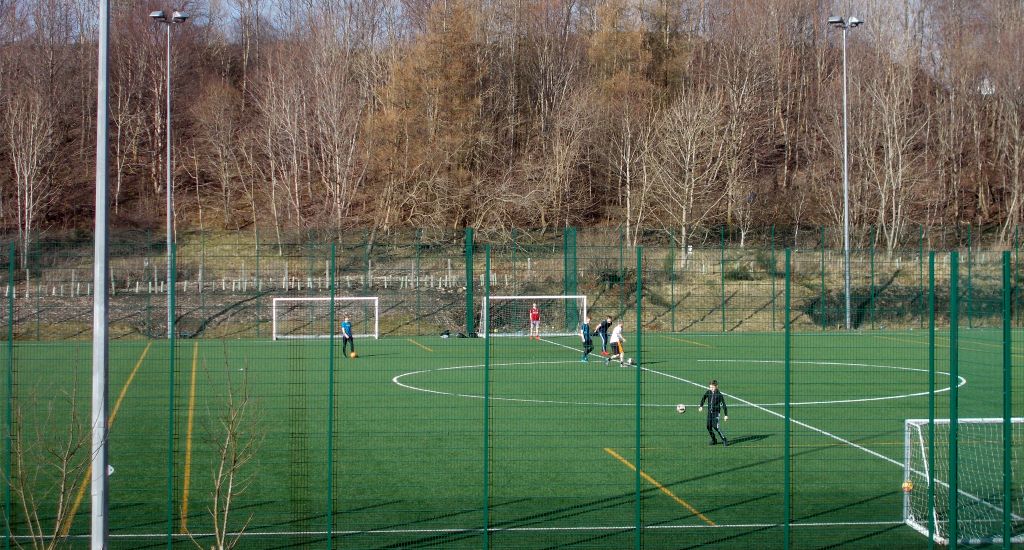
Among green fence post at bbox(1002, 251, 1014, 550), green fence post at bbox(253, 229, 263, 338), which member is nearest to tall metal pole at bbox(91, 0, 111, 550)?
green fence post at bbox(1002, 251, 1014, 550)

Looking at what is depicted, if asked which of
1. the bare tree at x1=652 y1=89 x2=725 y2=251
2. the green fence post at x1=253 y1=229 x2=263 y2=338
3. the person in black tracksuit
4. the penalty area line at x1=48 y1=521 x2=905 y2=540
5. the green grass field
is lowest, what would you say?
the penalty area line at x1=48 y1=521 x2=905 y2=540

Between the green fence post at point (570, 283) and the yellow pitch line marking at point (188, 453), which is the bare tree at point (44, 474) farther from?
the green fence post at point (570, 283)

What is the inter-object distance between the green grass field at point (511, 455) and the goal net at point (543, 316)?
12.2 metres

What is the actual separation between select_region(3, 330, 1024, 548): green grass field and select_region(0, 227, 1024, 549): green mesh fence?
7 centimetres

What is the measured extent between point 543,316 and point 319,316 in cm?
930

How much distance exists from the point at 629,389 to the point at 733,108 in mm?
39364

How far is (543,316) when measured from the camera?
40.7m

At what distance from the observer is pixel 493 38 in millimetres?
68312

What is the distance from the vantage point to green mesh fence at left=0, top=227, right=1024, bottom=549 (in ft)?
37.2

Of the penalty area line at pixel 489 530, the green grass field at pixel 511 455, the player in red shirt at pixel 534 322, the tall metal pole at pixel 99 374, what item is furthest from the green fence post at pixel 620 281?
the tall metal pole at pixel 99 374

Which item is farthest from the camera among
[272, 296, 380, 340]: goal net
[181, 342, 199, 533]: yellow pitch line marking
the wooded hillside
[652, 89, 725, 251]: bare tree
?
the wooded hillside

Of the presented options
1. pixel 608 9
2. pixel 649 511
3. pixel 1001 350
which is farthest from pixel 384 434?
pixel 608 9

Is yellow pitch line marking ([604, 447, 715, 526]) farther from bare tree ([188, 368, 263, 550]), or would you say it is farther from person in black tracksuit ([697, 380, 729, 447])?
bare tree ([188, 368, 263, 550])

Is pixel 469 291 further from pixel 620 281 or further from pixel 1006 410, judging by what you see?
pixel 1006 410
